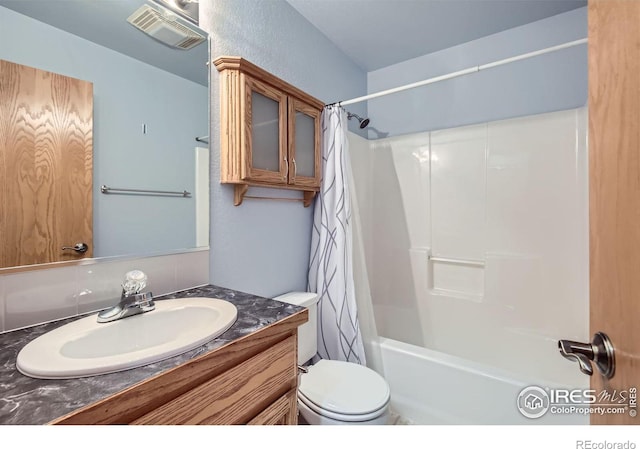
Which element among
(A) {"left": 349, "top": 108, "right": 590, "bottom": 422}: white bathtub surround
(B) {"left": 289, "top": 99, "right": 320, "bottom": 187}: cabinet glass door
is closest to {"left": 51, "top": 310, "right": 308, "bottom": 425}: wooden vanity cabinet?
(B) {"left": 289, "top": 99, "right": 320, "bottom": 187}: cabinet glass door

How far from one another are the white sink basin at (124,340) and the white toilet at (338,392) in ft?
1.88

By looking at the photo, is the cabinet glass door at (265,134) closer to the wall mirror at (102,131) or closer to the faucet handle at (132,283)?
the wall mirror at (102,131)

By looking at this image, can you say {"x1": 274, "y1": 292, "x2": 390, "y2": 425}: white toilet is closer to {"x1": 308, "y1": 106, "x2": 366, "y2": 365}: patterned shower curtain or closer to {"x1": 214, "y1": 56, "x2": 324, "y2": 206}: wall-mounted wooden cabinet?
{"x1": 308, "y1": 106, "x2": 366, "y2": 365}: patterned shower curtain

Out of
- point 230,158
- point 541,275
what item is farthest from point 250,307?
point 541,275

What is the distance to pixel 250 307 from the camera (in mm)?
903

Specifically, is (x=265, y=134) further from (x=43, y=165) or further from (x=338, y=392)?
(x=338, y=392)

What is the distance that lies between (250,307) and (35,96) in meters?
0.84

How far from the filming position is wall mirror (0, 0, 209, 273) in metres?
0.76

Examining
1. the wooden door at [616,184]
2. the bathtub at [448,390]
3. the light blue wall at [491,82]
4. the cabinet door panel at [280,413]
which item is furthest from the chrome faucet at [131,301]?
the light blue wall at [491,82]

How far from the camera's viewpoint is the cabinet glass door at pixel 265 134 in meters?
1.21

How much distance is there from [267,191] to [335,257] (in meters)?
0.53

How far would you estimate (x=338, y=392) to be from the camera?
118cm

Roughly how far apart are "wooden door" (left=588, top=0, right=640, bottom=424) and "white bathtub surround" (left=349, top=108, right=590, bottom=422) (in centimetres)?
104
